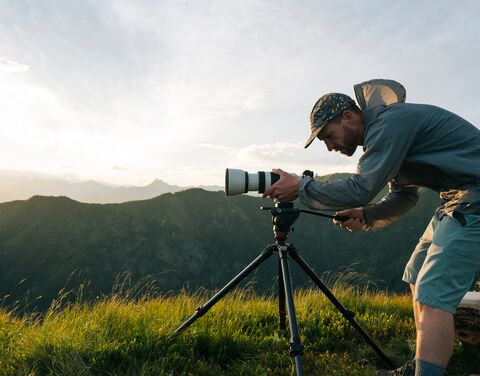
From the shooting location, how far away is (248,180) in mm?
3254

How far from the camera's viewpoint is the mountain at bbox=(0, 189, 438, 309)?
98.2m

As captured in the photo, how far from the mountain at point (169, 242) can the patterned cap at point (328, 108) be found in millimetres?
91969

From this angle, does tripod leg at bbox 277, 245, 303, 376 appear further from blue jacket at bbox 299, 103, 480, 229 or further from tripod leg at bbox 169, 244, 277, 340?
blue jacket at bbox 299, 103, 480, 229

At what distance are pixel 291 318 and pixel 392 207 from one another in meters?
1.56

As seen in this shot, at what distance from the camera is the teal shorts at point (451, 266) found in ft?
8.67

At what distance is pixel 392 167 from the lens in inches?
113

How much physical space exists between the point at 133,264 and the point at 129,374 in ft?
355

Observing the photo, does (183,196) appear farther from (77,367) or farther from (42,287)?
(77,367)

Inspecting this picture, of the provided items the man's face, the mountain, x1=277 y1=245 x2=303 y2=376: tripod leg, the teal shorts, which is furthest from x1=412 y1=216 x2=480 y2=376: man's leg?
the mountain

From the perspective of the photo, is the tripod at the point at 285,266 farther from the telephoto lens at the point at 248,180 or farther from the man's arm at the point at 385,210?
the telephoto lens at the point at 248,180

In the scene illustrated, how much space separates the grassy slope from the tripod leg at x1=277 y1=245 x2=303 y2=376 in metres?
0.65

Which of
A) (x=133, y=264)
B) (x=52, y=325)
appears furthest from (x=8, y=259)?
(x=52, y=325)

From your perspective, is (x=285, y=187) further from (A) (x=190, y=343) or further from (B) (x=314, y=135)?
(A) (x=190, y=343)

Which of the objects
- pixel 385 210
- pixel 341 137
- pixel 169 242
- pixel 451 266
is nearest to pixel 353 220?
pixel 385 210
